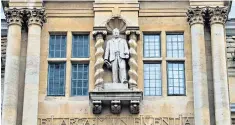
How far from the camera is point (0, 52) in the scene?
97.6 ft

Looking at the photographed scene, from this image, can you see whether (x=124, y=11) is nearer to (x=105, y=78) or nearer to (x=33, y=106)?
(x=105, y=78)

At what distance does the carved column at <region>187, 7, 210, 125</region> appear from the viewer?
89.7ft

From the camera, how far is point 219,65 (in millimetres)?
28000

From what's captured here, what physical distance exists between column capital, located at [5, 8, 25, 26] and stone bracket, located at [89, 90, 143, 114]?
3.89m

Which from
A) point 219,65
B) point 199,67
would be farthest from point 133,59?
point 219,65

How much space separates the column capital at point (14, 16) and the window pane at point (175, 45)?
17.6 ft

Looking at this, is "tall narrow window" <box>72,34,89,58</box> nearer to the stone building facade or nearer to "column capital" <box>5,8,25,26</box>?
the stone building facade

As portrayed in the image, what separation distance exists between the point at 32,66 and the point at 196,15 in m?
6.09

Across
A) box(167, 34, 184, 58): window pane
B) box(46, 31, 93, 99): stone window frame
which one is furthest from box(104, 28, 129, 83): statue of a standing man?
box(167, 34, 184, 58): window pane

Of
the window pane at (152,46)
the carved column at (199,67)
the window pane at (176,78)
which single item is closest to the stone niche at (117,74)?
the window pane at (152,46)

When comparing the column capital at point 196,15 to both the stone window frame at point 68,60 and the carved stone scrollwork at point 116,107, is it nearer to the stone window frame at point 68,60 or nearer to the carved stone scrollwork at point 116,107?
the stone window frame at point 68,60

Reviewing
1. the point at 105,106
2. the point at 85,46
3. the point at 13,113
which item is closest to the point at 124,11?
the point at 85,46

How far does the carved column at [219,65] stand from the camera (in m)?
27.2

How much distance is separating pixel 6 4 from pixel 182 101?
732 centimetres
